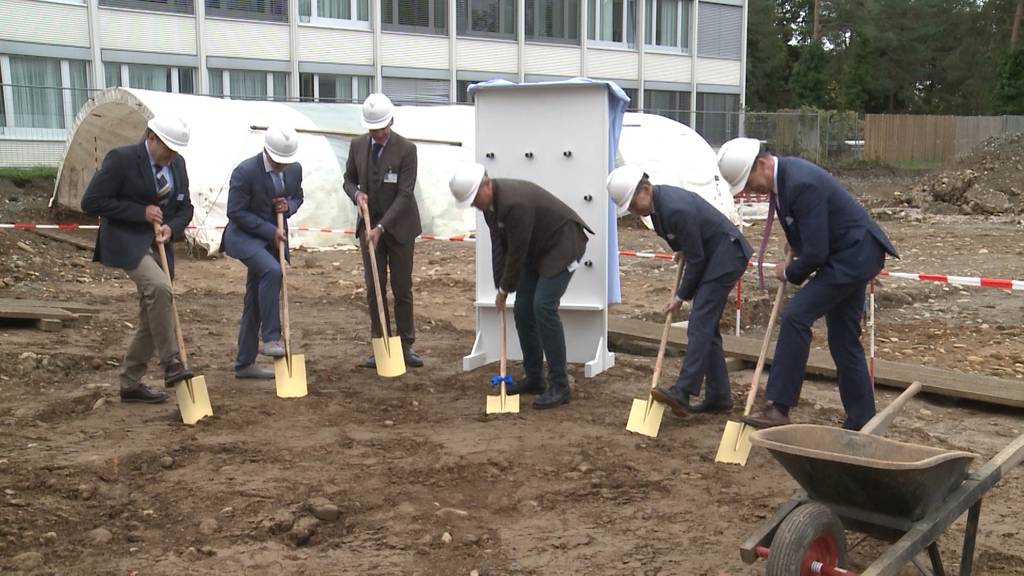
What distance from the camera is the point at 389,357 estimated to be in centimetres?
734

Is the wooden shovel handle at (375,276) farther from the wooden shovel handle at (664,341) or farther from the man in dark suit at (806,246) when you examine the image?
the man in dark suit at (806,246)

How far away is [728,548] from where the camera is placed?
432cm

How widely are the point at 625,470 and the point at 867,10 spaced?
51.2 meters

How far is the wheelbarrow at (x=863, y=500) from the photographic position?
3520 mm

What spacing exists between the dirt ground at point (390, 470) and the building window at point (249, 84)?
18.1 meters

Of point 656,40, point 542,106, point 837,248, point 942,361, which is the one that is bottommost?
point 942,361

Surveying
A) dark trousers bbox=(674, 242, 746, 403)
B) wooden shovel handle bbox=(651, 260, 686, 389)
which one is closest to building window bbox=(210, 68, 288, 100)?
wooden shovel handle bbox=(651, 260, 686, 389)

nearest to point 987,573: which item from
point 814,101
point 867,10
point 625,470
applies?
point 625,470

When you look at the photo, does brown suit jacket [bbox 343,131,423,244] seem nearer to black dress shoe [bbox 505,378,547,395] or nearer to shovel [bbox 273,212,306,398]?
shovel [bbox 273,212,306,398]

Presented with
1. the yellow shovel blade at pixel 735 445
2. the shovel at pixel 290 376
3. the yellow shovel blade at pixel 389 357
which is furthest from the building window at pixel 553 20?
the yellow shovel blade at pixel 735 445

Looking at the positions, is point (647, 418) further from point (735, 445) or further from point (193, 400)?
point (193, 400)

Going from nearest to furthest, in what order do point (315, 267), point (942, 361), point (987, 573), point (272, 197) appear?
point (987, 573) < point (272, 197) < point (942, 361) < point (315, 267)

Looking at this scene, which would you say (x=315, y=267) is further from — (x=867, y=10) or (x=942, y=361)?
(x=867, y=10)

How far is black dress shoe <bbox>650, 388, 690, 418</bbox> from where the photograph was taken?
19.2ft
